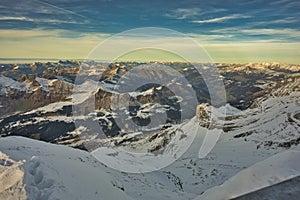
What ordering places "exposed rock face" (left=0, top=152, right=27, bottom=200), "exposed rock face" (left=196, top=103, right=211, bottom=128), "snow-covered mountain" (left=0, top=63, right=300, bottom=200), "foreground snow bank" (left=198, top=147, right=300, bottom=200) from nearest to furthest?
1. "foreground snow bank" (left=198, top=147, right=300, bottom=200)
2. "snow-covered mountain" (left=0, top=63, right=300, bottom=200)
3. "exposed rock face" (left=0, top=152, right=27, bottom=200)
4. "exposed rock face" (left=196, top=103, right=211, bottom=128)

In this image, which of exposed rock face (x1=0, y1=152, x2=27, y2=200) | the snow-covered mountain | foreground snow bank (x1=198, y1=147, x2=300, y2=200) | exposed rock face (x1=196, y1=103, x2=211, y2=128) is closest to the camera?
foreground snow bank (x1=198, y1=147, x2=300, y2=200)

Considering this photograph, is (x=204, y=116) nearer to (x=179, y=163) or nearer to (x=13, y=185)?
(x=179, y=163)

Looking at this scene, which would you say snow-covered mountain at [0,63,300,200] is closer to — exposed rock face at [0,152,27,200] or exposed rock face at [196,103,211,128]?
exposed rock face at [0,152,27,200]

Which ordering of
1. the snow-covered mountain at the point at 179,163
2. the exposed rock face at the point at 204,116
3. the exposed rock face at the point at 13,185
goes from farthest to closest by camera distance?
1. the exposed rock face at the point at 204,116
2. the exposed rock face at the point at 13,185
3. the snow-covered mountain at the point at 179,163

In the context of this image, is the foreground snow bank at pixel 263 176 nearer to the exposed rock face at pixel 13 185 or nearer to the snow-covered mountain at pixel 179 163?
the snow-covered mountain at pixel 179 163

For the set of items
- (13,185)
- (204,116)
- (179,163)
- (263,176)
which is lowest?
(204,116)

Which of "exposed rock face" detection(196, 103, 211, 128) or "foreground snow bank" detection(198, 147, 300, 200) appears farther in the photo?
"exposed rock face" detection(196, 103, 211, 128)

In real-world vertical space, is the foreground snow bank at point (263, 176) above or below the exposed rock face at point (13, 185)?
above

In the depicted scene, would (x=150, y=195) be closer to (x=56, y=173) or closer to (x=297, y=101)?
(x=56, y=173)

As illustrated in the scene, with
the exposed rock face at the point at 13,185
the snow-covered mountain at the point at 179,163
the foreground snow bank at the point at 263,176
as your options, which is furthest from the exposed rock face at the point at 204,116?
the foreground snow bank at the point at 263,176

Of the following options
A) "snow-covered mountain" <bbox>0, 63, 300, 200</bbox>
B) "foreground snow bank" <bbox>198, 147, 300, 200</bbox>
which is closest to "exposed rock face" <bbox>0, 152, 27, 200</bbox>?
"snow-covered mountain" <bbox>0, 63, 300, 200</bbox>

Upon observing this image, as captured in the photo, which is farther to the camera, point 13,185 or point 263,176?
point 13,185

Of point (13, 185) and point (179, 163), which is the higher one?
point (13, 185)

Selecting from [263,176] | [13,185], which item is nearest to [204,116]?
[13,185]
